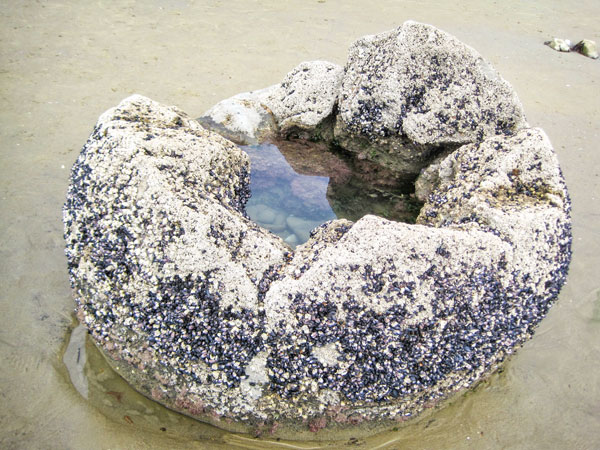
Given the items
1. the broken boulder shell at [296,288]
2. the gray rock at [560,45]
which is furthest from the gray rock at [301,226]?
the gray rock at [560,45]

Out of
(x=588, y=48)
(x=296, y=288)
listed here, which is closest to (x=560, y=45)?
(x=588, y=48)

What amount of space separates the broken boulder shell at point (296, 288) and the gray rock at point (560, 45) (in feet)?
16.9

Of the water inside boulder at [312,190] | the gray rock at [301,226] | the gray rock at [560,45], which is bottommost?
the gray rock at [301,226]

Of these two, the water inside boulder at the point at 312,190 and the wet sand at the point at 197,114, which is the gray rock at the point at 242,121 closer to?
the water inside boulder at the point at 312,190

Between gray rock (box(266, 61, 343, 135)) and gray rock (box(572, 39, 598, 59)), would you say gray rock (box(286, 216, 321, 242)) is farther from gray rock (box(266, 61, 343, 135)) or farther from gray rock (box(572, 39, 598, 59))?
gray rock (box(572, 39, 598, 59))

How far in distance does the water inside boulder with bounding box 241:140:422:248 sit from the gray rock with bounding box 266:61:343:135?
0.18 m

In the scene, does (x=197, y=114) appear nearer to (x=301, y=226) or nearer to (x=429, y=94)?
(x=301, y=226)

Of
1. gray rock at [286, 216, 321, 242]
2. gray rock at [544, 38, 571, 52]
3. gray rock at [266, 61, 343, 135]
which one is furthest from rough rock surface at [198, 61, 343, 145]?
gray rock at [544, 38, 571, 52]

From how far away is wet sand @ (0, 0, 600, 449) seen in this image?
2.53m

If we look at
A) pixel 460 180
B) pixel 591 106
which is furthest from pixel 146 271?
pixel 591 106

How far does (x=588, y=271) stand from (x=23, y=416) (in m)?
3.66

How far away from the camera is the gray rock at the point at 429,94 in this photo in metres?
3.21

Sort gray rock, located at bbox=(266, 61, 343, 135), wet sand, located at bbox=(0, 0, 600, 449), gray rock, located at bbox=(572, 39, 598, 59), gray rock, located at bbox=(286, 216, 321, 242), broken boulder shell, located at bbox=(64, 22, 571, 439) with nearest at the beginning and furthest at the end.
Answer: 1. broken boulder shell, located at bbox=(64, 22, 571, 439)
2. wet sand, located at bbox=(0, 0, 600, 449)
3. gray rock, located at bbox=(286, 216, 321, 242)
4. gray rock, located at bbox=(266, 61, 343, 135)
5. gray rock, located at bbox=(572, 39, 598, 59)

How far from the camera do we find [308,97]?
3.63 metres
